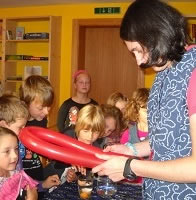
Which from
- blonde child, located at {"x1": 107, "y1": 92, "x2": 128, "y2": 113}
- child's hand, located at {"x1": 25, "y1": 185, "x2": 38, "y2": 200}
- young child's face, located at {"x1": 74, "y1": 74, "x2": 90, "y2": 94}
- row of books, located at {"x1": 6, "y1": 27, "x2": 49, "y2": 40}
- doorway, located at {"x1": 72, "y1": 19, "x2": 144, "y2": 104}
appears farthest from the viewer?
doorway, located at {"x1": 72, "y1": 19, "x2": 144, "y2": 104}

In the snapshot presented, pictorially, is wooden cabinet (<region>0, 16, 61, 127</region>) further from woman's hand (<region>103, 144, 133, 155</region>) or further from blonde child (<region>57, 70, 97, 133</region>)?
woman's hand (<region>103, 144, 133, 155</region>)

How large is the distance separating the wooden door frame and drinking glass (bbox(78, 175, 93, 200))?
3.40 meters

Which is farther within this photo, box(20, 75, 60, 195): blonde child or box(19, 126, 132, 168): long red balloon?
box(20, 75, 60, 195): blonde child

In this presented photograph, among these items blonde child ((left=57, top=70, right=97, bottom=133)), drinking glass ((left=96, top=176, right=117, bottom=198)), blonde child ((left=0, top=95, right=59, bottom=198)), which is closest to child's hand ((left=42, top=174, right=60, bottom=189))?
blonde child ((left=0, top=95, right=59, bottom=198))

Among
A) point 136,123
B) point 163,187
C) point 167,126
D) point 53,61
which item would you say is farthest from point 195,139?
point 53,61

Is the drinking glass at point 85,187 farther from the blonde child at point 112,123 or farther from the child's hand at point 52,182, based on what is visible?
the blonde child at point 112,123

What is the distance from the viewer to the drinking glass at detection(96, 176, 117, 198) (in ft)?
5.17

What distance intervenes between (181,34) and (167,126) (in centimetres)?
32

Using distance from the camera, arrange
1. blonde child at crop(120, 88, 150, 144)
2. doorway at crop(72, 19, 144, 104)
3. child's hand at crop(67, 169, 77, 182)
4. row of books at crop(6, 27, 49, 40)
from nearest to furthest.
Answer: child's hand at crop(67, 169, 77, 182), blonde child at crop(120, 88, 150, 144), row of books at crop(6, 27, 49, 40), doorway at crop(72, 19, 144, 104)

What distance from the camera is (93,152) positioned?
1.23 metres

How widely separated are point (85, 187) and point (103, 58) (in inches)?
153

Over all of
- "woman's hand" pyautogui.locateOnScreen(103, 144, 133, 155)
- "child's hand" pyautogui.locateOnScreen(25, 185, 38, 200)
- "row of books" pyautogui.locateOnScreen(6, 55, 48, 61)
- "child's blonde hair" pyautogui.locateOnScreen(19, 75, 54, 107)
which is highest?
"row of books" pyautogui.locateOnScreen(6, 55, 48, 61)

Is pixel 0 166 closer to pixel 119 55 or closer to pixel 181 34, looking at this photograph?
pixel 181 34

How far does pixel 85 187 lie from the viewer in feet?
5.16
